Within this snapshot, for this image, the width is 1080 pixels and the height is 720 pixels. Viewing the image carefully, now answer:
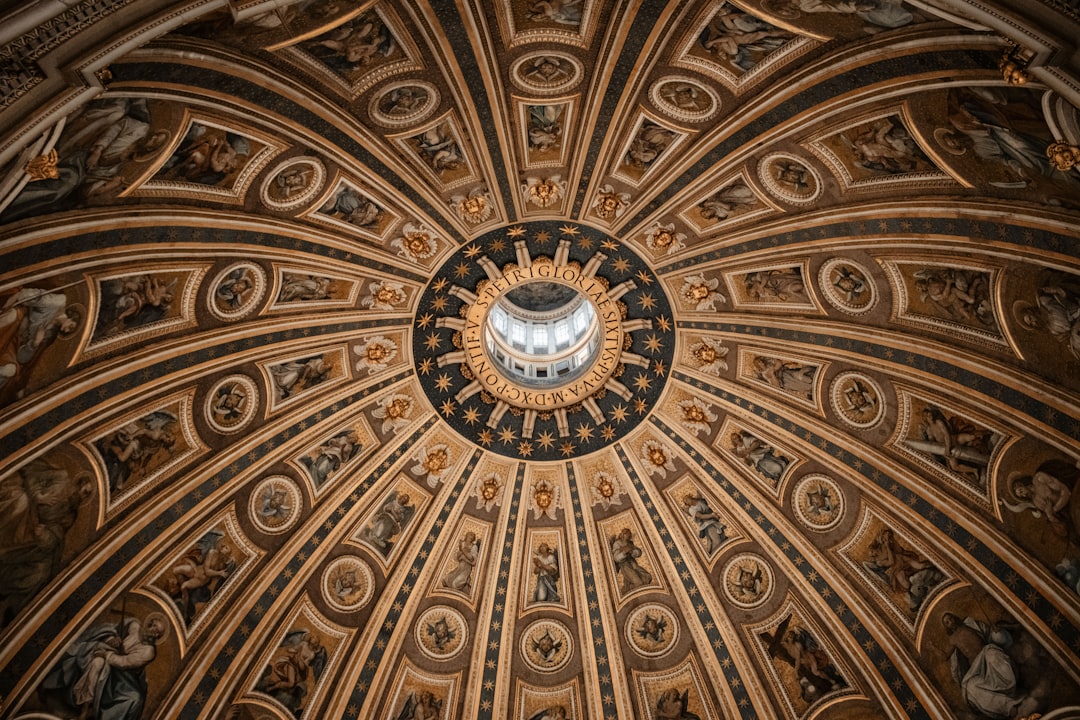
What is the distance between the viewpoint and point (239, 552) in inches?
768

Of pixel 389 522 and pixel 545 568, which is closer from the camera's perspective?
Answer: pixel 389 522

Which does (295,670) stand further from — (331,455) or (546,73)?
(546,73)

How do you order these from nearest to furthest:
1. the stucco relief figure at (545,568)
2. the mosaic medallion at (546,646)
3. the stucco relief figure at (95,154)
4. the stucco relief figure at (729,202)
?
the stucco relief figure at (95,154) < the stucco relief figure at (729,202) < the mosaic medallion at (546,646) < the stucco relief figure at (545,568)

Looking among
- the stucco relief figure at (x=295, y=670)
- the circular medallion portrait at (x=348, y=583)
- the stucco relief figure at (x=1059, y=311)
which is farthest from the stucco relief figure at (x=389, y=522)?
the stucco relief figure at (x=1059, y=311)

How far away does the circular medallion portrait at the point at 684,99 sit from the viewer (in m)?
15.9

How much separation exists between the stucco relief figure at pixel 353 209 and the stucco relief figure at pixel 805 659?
1386 centimetres

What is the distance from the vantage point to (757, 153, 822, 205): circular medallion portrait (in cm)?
1664

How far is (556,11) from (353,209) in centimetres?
626

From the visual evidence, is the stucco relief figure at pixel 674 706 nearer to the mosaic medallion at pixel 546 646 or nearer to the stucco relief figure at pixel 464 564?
the mosaic medallion at pixel 546 646

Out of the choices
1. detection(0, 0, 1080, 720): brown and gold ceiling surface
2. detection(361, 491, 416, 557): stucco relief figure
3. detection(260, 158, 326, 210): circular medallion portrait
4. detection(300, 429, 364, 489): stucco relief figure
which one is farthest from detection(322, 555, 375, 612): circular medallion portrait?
detection(260, 158, 326, 210): circular medallion portrait

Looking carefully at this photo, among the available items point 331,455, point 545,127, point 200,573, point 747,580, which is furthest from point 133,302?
point 747,580

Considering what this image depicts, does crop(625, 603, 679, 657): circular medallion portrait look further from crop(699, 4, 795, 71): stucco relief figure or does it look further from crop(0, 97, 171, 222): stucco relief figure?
crop(0, 97, 171, 222): stucco relief figure

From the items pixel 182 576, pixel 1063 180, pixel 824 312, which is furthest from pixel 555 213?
pixel 182 576

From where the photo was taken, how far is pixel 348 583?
21.1m
